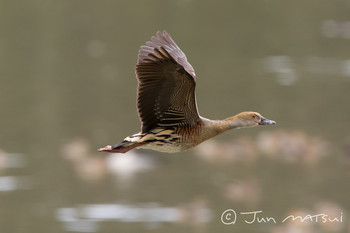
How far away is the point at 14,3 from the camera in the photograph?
25.8 metres

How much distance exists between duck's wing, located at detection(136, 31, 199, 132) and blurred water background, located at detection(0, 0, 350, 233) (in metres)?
10.1

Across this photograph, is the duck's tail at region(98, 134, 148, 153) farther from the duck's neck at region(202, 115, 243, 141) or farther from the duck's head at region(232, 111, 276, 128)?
the duck's head at region(232, 111, 276, 128)

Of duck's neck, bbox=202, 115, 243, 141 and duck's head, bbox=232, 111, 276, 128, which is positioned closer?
duck's neck, bbox=202, 115, 243, 141

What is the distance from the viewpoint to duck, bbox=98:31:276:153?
7.13 meters

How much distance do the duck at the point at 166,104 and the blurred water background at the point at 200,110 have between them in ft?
33.0

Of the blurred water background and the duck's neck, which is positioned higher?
the blurred water background

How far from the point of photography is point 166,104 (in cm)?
738
